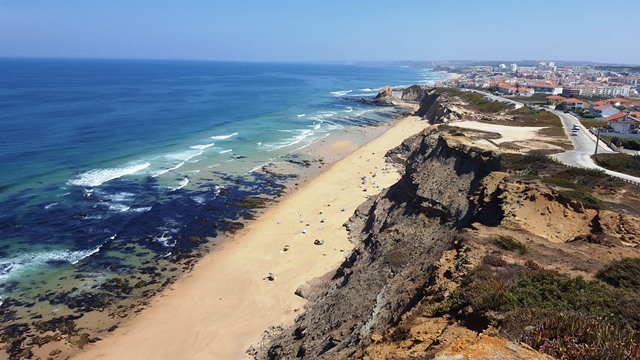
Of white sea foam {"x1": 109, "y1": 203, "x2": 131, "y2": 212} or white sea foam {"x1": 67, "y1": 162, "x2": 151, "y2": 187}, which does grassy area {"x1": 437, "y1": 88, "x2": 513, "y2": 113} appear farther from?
white sea foam {"x1": 109, "y1": 203, "x2": 131, "y2": 212}

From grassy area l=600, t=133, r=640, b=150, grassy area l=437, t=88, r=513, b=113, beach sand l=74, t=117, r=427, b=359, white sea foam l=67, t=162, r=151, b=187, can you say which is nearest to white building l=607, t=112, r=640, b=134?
grassy area l=600, t=133, r=640, b=150

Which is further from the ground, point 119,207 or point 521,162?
point 521,162

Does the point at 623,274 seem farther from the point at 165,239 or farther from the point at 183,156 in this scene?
the point at 183,156

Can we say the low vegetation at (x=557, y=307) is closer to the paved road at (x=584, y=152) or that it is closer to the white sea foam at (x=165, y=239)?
the paved road at (x=584, y=152)

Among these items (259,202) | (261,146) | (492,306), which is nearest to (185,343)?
(492,306)

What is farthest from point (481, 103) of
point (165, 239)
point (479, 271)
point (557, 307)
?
point (557, 307)

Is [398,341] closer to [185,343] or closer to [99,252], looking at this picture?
[185,343]

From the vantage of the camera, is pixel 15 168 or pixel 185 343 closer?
pixel 185 343
